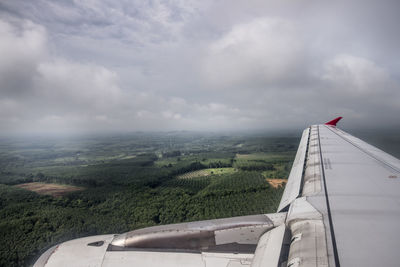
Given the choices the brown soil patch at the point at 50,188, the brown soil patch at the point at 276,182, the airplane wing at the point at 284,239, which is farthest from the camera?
the brown soil patch at the point at 276,182

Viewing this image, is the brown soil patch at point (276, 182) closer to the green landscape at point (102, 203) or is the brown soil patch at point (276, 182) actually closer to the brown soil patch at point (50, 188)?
the green landscape at point (102, 203)

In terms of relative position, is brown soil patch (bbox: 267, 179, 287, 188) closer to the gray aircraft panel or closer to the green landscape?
the green landscape

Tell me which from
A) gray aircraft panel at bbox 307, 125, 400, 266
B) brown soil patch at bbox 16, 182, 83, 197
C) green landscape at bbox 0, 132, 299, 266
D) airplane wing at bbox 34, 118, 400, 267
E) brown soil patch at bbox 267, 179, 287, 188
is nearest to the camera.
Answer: gray aircraft panel at bbox 307, 125, 400, 266

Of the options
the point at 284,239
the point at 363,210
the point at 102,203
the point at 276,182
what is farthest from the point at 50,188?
the point at 363,210

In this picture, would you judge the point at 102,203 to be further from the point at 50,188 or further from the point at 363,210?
the point at 363,210

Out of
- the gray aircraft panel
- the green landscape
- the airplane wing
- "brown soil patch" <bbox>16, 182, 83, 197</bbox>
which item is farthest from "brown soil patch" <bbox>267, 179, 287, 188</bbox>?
"brown soil patch" <bbox>16, 182, 83, 197</bbox>

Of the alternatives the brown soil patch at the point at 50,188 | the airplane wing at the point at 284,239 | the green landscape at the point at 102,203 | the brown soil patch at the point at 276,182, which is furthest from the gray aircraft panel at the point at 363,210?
the brown soil patch at the point at 50,188

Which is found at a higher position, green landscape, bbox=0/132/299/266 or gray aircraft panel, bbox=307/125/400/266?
gray aircraft panel, bbox=307/125/400/266

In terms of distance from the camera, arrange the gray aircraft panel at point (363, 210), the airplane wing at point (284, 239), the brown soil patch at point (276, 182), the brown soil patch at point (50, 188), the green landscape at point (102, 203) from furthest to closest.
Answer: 1. the brown soil patch at point (276, 182)
2. the brown soil patch at point (50, 188)
3. the green landscape at point (102, 203)
4. the airplane wing at point (284, 239)
5. the gray aircraft panel at point (363, 210)

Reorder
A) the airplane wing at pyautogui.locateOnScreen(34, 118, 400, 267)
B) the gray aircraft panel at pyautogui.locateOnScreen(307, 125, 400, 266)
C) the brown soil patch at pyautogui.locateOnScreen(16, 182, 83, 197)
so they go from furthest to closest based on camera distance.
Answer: the brown soil patch at pyautogui.locateOnScreen(16, 182, 83, 197)
the airplane wing at pyautogui.locateOnScreen(34, 118, 400, 267)
the gray aircraft panel at pyautogui.locateOnScreen(307, 125, 400, 266)
